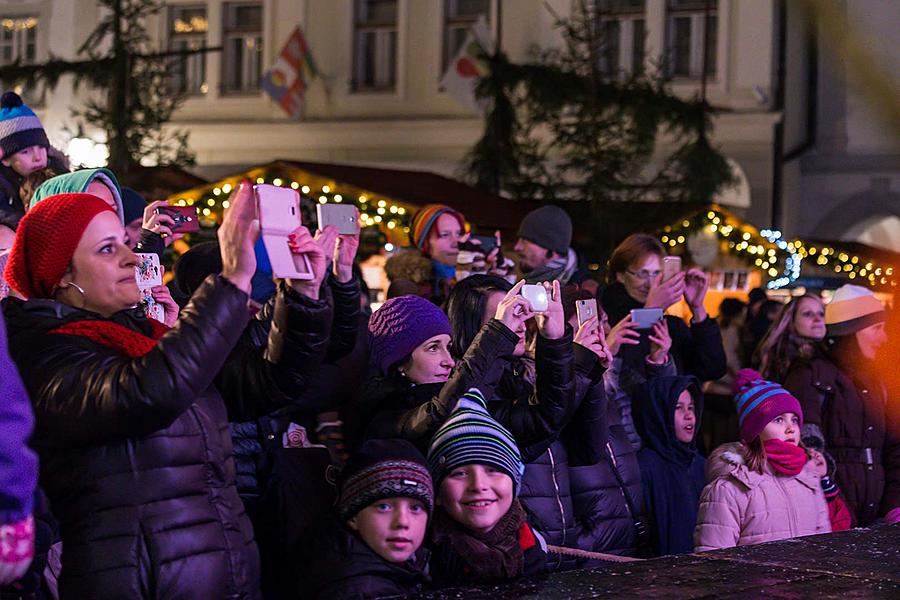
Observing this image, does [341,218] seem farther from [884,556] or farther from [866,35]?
[866,35]

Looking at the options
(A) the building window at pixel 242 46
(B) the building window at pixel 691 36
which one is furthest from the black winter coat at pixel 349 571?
(A) the building window at pixel 242 46

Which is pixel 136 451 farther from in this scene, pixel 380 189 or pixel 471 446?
pixel 380 189

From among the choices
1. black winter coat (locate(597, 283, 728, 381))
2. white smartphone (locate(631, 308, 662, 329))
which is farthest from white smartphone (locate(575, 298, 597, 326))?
black winter coat (locate(597, 283, 728, 381))

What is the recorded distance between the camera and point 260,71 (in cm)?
2562

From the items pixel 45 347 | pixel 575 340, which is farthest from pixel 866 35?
pixel 575 340

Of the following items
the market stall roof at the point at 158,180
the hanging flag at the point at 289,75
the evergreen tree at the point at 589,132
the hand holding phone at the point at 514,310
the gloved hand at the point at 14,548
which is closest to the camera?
the gloved hand at the point at 14,548

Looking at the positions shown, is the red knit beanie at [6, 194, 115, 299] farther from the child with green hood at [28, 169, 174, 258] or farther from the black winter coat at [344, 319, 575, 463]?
the black winter coat at [344, 319, 575, 463]

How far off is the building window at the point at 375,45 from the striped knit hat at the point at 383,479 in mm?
21524

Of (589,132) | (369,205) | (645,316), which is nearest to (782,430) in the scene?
(645,316)

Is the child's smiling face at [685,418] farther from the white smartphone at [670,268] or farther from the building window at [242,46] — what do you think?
the building window at [242,46]

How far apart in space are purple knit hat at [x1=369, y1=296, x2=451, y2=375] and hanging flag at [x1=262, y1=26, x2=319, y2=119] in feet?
64.3

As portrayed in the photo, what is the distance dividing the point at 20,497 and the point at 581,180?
1481cm

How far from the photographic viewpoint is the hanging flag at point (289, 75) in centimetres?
2427

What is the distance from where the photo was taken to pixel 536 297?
477 cm
